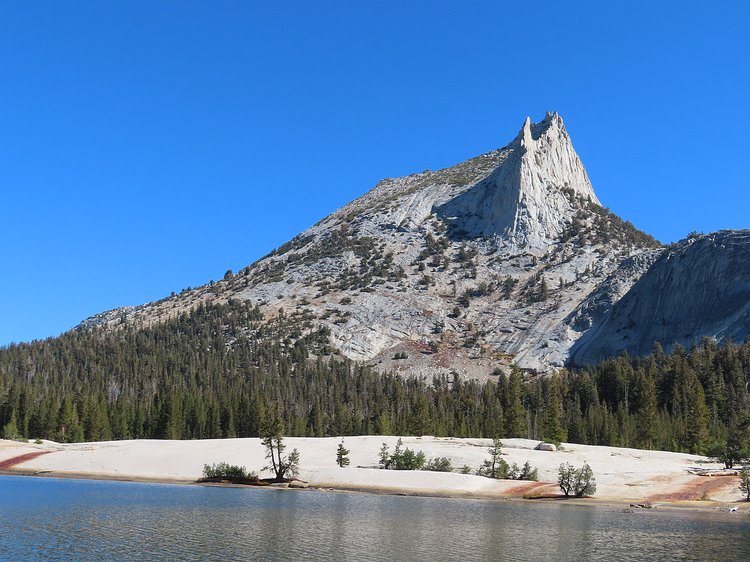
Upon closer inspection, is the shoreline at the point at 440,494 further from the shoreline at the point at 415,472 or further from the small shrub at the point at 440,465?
the small shrub at the point at 440,465

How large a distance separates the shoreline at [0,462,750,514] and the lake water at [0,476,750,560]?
9.33ft

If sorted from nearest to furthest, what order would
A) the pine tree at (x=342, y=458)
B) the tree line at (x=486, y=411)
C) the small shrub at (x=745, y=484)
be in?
the small shrub at (x=745, y=484)
the pine tree at (x=342, y=458)
the tree line at (x=486, y=411)

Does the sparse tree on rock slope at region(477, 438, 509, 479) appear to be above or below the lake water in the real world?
above

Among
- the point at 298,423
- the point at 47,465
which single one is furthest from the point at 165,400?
the point at 47,465

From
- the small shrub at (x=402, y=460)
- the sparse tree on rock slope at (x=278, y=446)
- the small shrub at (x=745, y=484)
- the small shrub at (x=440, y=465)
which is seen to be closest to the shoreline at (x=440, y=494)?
the small shrub at (x=745, y=484)

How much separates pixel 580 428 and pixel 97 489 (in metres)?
92.7

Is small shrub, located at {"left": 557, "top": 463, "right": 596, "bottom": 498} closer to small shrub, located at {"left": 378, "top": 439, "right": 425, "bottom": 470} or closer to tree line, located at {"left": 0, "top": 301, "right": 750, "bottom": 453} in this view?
small shrub, located at {"left": 378, "top": 439, "right": 425, "bottom": 470}

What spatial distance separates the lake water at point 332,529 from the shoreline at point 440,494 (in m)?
2.84

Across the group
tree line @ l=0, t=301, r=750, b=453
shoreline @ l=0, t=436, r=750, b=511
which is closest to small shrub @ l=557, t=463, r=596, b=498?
shoreline @ l=0, t=436, r=750, b=511

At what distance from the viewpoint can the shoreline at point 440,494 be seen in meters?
74.6

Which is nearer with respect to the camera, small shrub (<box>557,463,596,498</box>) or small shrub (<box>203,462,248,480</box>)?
small shrub (<box>557,463,596,498</box>)

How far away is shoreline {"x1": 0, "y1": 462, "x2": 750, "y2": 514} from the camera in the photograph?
74.6 m

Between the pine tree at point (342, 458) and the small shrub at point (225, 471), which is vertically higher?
the pine tree at point (342, 458)

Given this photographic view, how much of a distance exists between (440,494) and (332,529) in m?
33.7
